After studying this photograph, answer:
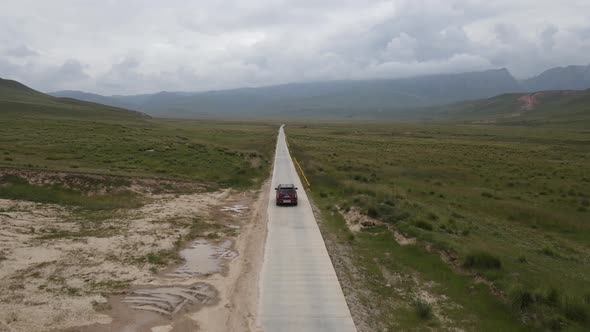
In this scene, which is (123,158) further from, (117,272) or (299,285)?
(299,285)

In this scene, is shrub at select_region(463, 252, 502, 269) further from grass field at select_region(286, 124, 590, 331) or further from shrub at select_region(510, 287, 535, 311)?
shrub at select_region(510, 287, 535, 311)

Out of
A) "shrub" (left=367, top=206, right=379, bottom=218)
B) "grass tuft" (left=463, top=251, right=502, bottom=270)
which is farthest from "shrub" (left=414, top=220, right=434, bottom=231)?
"grass tuft" (left=463, top=251, right=502, bottom=270)

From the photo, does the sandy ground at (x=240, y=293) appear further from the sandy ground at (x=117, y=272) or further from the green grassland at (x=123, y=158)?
the green grassland at (x=123, y=158)

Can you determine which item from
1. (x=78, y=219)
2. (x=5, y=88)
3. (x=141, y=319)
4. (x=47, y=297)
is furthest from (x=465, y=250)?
(x=5, y=88)

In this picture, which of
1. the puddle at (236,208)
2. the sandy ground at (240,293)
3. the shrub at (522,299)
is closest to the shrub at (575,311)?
the shrub at (522,299)

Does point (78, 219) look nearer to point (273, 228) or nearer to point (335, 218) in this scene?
point (273, 228)

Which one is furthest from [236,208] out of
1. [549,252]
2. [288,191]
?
[549,252]
